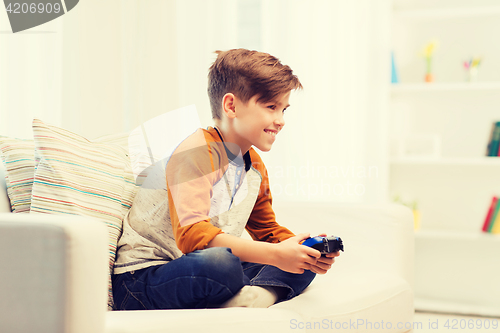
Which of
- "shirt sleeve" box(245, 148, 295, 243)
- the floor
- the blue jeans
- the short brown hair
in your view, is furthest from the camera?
the floor

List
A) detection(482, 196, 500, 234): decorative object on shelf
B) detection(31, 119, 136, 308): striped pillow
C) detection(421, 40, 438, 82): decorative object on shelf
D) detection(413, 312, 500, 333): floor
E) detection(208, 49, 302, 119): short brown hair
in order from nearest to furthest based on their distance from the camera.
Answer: detection(31, 119, 136, 308): striped pillow → detection(208, 49, 302, 119): short brown hair → detection(413, 312, 500, 333): floor → detection(482, 196, 500, 234): decorative object on shelf → detection(421, 40, 438, 82): decorative object on shelf

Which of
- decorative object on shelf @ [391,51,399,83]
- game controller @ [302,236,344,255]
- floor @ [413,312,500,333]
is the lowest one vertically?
floor @ [413,312,500,333]

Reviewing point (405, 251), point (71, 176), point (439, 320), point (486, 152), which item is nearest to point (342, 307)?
point (405, 251)

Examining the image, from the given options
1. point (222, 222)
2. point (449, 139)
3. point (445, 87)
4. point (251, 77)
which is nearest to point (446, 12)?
point (445, 87)

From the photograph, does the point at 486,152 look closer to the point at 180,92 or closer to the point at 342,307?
the point at 180,92

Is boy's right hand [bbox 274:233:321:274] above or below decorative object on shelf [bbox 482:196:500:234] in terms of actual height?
above

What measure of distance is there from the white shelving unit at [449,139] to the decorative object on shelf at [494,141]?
0.09 metres

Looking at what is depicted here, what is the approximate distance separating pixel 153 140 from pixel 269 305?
0.60m

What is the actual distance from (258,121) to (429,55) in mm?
1547

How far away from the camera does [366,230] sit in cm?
122

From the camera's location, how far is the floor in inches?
72.1

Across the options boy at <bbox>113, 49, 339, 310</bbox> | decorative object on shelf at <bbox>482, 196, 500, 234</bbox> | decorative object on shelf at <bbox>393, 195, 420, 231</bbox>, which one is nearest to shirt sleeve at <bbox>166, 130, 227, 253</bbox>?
boy at <bbox>113, 49, 339, 310</bbox>

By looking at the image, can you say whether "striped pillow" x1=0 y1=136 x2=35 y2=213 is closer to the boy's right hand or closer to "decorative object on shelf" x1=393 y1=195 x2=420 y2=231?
the boy's right hand

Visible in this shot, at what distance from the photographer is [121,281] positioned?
0.96 m
